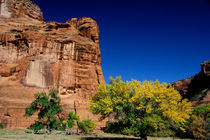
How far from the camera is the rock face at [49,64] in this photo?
118ft

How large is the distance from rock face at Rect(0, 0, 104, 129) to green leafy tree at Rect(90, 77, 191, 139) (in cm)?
2127

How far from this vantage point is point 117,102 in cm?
1514

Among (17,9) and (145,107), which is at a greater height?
(17,9)

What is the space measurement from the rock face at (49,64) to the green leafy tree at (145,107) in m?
21.3

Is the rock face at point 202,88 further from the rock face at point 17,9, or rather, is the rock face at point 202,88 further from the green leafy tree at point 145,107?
the rock face at point 17,9

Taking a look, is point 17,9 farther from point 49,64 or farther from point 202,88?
point 202,88

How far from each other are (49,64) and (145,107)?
32009 millimetres

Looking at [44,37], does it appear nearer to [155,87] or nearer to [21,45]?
[21,45]

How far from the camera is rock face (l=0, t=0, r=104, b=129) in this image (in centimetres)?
3584

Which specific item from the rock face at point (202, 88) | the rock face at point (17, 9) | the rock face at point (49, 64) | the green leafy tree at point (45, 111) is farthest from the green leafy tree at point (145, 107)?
the rock face at point (17, 9)

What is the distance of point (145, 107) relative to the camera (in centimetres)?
1441

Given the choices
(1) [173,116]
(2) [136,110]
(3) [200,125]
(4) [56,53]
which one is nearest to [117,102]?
(2) [136,110]

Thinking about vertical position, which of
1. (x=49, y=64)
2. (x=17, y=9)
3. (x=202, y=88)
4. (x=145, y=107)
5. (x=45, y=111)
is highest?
(x=17, y=9)

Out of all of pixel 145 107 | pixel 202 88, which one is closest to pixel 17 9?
pixel 145 107
